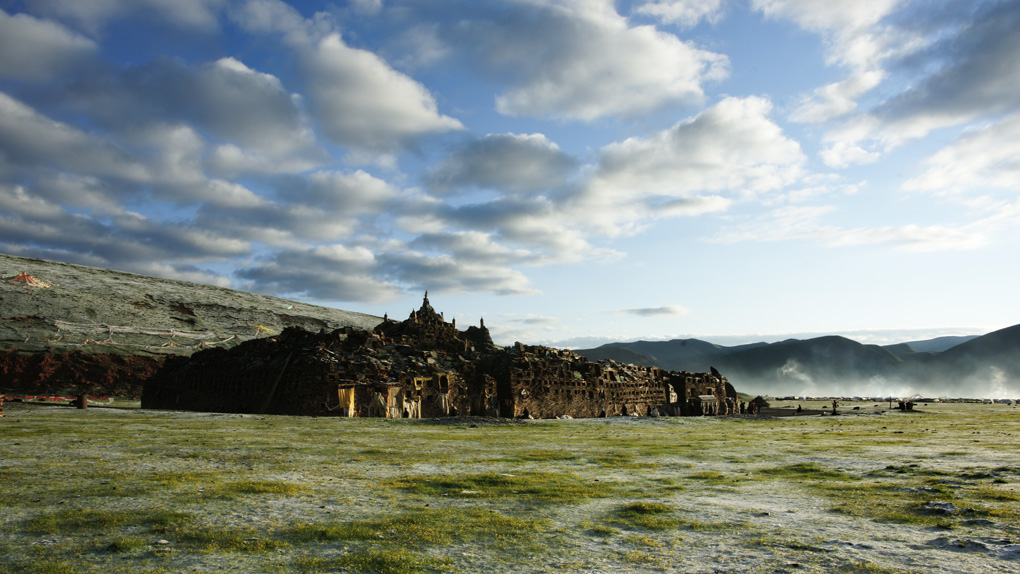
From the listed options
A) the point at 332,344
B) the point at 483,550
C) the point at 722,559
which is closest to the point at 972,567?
the point at 722,559

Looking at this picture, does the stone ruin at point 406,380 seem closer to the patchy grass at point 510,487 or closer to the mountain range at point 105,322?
the mountain range at point 105,322

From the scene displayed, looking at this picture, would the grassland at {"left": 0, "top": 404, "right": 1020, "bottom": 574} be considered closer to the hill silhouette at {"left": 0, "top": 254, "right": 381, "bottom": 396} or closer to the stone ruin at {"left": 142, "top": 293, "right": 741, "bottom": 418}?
the stone ruin at {"left": 142, "top": 293, "right": 741, "bottom": 418}

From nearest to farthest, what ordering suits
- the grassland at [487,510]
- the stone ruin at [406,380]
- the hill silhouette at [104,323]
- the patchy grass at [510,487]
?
the grassland at [487,510] → the patchy grass at [510,487] → the stone ruin at [406,380] → the hill silhouette at [104,323]

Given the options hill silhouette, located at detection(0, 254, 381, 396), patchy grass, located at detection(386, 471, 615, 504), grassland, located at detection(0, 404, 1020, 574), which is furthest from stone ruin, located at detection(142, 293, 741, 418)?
patchy grass, located at detection(386, 471, 615, 504)

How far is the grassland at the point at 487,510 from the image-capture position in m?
7.14

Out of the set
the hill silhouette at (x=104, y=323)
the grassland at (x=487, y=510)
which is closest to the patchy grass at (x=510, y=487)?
the grassland at (x=487, y=510)

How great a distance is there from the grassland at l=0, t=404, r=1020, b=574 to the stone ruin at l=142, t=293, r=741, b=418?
21.3 metres

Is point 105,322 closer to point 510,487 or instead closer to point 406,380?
point 406,380

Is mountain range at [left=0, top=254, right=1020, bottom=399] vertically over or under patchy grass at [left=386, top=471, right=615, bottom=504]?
over

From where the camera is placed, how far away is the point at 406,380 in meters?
42.7

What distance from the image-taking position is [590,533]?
864 cm

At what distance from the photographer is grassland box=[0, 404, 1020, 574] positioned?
714cm

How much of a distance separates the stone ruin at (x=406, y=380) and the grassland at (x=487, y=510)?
69.7ft

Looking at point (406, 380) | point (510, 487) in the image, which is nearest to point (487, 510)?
point (510, 487)
